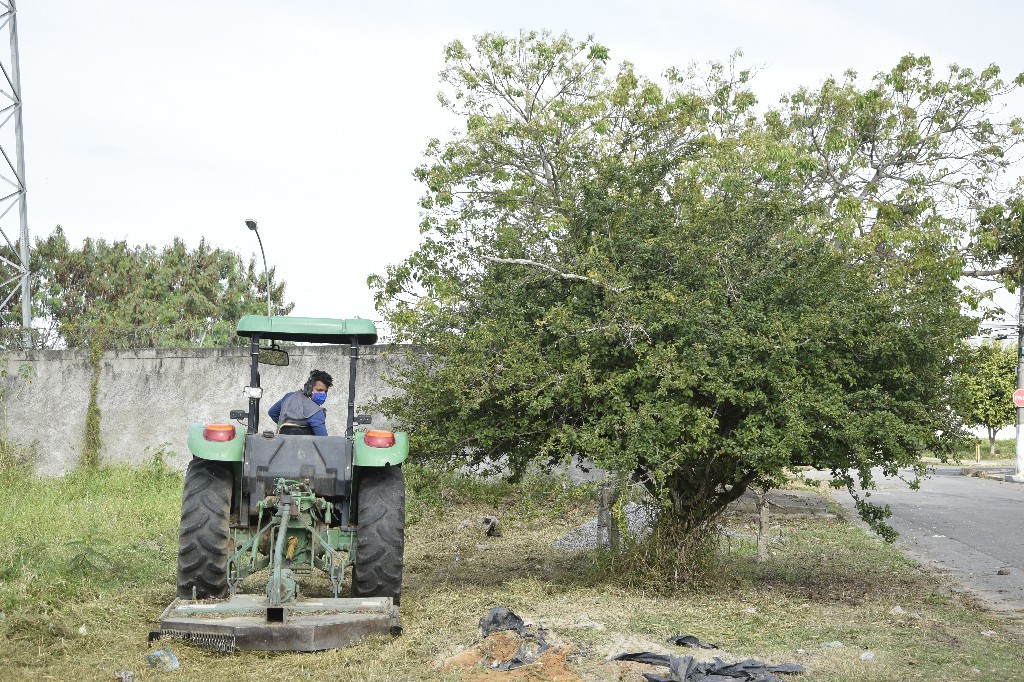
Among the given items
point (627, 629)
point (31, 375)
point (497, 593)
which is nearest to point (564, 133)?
point (31, 375)

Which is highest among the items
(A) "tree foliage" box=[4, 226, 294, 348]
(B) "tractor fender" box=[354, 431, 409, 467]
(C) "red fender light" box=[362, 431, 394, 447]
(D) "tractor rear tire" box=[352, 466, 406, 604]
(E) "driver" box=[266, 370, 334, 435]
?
(A) "tree foliage" box=[4, 226, 294, 348]

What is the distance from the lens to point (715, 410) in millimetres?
8484

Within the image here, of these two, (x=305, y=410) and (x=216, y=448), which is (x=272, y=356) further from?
(x=216, y=448)

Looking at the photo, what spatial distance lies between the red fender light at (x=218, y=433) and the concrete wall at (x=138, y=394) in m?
9.29

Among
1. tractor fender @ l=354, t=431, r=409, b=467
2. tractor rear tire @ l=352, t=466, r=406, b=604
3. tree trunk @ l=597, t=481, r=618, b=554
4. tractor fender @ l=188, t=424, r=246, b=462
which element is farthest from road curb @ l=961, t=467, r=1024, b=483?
tractor fender @ l=188, t=424, r=246, b=462

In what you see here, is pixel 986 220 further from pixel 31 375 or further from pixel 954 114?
pixel 31 375

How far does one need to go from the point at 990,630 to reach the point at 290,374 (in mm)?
12224

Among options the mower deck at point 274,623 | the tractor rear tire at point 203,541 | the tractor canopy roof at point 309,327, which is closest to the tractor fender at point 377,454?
the tractor canopy roof at point 309,327

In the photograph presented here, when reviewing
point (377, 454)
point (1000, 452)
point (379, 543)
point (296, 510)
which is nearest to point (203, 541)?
point (296, 510)

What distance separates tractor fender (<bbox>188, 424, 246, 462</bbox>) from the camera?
7.78 meters

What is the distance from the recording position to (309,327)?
8125 mm

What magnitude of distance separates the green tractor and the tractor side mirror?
18 centimetres

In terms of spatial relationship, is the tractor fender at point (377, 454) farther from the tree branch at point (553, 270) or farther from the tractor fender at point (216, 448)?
the tree branch at point (553, 270)

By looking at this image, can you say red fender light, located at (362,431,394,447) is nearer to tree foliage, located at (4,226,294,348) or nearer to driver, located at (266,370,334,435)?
driver, located at (266,370,334,435)
